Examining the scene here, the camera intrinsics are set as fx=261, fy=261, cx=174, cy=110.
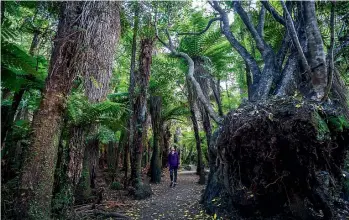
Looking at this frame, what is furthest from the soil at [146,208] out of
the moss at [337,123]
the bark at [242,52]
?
the bark at [242,52]

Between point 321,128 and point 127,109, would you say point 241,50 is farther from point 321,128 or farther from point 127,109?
point 321,128

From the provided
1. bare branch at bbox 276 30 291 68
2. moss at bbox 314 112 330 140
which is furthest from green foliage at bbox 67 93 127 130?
bare branch at bbox 276 30 291 68

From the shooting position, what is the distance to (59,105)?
334cm

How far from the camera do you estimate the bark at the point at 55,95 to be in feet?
9.95

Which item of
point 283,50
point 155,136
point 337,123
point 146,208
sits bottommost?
point 146,208

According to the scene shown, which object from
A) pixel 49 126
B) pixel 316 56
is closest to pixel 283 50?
pixel 316 56

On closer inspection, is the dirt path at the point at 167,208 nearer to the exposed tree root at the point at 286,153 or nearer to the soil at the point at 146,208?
the soil at the point at 146,208

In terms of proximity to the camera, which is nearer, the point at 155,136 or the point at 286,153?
the point at 286,153

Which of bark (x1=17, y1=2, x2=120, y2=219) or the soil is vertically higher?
bark (x1=17, y1=2, x2=120, y2=219)

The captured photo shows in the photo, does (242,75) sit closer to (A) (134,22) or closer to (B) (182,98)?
(B) (182,98)

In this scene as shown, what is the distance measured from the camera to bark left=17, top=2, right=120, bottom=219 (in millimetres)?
3031

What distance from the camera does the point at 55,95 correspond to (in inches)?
130

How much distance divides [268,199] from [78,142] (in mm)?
3337

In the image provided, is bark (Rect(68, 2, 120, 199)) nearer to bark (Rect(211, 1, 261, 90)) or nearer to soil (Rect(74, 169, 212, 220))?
soil (Rect(74, 169, 212, 220))
